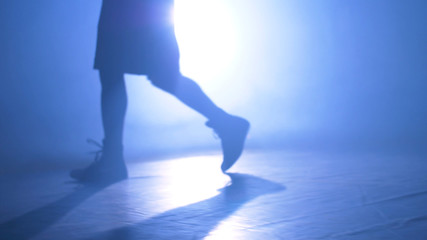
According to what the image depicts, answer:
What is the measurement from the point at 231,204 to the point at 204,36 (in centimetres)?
196

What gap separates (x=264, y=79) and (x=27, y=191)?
6.71 feet

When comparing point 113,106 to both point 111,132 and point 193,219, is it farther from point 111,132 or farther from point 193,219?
point 193,219

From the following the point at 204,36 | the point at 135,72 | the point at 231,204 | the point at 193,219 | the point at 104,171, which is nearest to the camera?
the point at 193,219

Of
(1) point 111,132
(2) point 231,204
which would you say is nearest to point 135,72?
(1) point 111,132

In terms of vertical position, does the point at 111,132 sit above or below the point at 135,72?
below

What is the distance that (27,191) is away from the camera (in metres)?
1.50

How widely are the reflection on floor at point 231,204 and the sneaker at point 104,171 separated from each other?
0.21 ft

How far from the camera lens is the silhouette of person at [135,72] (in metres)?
1.74

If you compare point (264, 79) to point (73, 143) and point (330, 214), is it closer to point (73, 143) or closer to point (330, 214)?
point (73, 143)

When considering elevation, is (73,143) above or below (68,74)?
below

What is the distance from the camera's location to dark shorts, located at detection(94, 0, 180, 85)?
69.7 inches

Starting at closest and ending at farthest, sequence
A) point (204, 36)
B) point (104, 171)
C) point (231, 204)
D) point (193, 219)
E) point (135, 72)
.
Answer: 1. point (193, 219)
2. point (231, 204)
3. point (104, 171)
4. point (135, 72)
5. point (204, 36)

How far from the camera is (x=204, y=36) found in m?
2.97

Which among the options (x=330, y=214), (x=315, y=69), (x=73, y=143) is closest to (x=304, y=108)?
(x=315, y=69)
